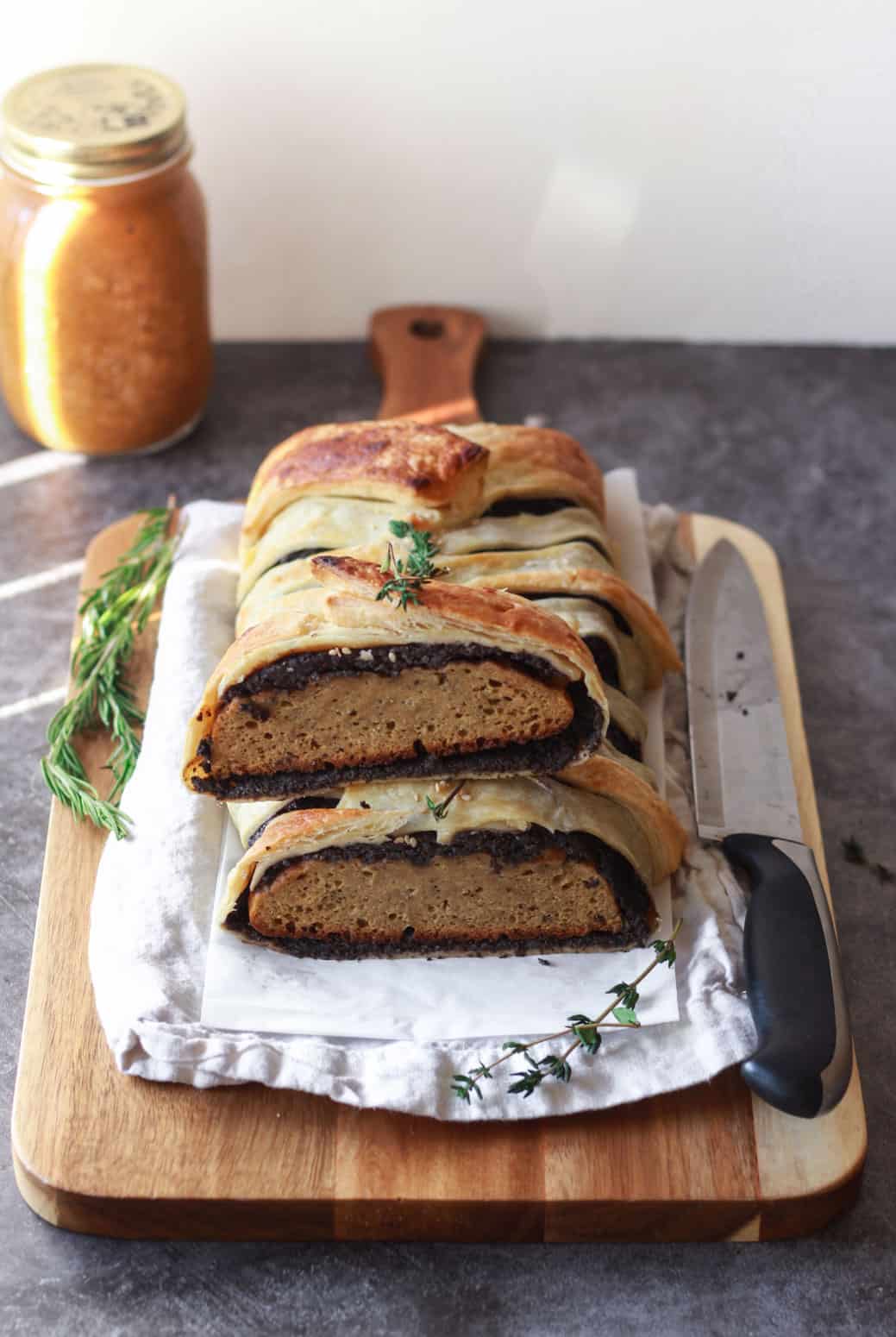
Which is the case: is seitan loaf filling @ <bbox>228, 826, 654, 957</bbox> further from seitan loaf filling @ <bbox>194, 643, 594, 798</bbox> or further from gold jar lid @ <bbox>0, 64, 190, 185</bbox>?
gold jar lid @ <bbox>0, 64, 190, 185</bbox>

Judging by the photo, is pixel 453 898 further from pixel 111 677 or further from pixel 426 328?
pixel 426 328

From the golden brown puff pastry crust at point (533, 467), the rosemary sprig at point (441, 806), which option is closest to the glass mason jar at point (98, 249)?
the golden brown puff pastry crust at point (533, 467)

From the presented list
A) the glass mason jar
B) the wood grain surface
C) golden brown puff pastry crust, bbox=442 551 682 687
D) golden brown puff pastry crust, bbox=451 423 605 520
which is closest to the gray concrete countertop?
the wood grain surface

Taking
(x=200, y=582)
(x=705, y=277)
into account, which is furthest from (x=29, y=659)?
(x=705, y=277)

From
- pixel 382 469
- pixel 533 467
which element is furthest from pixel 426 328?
pixel 382 469

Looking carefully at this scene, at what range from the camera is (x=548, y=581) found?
2947 millimetres

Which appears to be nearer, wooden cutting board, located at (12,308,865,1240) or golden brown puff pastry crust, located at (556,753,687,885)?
wooden cutting board, located at (12,308,865,1240)

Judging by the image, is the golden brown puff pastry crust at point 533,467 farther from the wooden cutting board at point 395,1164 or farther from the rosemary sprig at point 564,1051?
the wooden cutting board at point 395,1164

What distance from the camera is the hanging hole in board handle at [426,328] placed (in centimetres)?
445

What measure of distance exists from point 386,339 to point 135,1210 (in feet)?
8.39

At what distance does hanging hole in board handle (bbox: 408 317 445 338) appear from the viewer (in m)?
4.45

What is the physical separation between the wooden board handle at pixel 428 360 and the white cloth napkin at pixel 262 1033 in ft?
4.38

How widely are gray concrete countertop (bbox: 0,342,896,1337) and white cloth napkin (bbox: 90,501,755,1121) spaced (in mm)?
244

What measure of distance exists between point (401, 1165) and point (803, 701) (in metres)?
1.54
